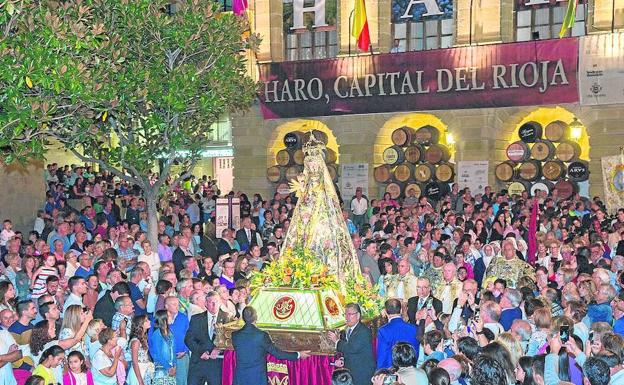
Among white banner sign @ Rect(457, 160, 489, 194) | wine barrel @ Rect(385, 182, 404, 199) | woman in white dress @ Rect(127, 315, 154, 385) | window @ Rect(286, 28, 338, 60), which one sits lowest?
woman in white dress @ Rect(127, 315, 154, 385)

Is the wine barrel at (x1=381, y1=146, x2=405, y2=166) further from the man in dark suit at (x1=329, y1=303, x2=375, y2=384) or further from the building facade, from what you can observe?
the man in dark suit at (x1=329, y1=303, x2=375, y2=384)

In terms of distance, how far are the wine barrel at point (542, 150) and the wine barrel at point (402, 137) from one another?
13.1 feet

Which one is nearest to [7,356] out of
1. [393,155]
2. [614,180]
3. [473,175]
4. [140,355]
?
[140,355]

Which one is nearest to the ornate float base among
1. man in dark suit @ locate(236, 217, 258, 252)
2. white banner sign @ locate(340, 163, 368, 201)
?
man in dark suit @ locate(236, 217, 258, 252)

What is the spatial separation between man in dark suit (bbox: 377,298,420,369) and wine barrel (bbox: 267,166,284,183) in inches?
820

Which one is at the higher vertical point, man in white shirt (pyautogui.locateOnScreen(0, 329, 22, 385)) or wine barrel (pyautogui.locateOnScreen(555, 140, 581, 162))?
wine barrel (pyautogui.locateOnScreen(555, 140, 581, 162))

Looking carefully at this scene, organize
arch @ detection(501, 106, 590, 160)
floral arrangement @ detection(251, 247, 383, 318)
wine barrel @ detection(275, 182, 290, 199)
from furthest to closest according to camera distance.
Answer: wine barrel @ detection(275, 182, 290, 199) → arch @ detection(501, 106, 590, 160) → floral arrangement @ detection(251, 247, 383, 318)

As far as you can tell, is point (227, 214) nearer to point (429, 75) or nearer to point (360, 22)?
point (360, 22)

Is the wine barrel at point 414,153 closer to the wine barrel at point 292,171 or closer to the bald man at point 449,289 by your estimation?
the wine barrel at point 292,171

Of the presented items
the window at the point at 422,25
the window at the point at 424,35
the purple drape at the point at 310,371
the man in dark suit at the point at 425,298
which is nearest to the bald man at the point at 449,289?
the man in dark suit at the point at 425,298

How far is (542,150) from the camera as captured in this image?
87.2 ft

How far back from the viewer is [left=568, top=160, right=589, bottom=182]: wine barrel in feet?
84.5

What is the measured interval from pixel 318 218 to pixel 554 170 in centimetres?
1628

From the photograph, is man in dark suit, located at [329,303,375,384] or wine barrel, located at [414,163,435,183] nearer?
man in dark suit, located at [329,303,375,384]
